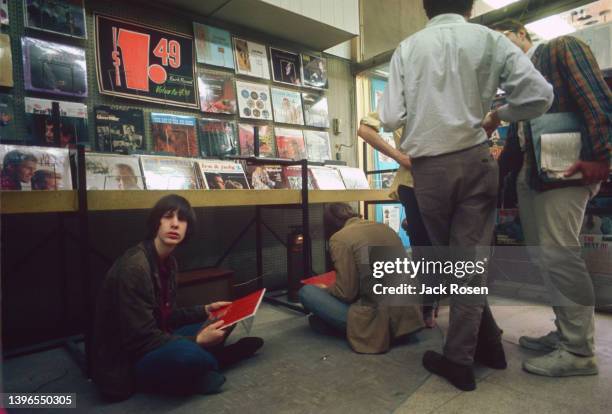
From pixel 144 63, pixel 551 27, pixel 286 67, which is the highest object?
pixel 551 27

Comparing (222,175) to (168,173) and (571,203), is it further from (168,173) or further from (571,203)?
(571,203)

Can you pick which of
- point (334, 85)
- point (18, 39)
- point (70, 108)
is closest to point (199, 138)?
point (70, 108)

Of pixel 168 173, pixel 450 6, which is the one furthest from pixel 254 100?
pixel 450 6

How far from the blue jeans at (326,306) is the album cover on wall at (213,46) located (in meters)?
2.08

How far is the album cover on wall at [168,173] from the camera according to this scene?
231cm

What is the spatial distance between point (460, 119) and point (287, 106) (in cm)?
242

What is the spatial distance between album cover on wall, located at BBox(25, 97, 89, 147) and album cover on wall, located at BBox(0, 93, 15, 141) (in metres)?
0.07

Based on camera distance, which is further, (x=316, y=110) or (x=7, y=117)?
(x=316, y=110)

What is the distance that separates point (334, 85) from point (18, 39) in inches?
108

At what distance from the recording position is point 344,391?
1.55m

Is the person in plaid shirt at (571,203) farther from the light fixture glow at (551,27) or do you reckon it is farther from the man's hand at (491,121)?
the light fixture glow at (551,27)

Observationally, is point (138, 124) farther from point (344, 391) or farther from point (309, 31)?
point (344, 391)

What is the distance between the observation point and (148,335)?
1.48 m

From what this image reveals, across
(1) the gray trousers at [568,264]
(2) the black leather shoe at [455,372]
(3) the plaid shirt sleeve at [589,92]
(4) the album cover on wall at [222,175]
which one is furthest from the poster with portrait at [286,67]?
(2) the black leather shoe at [455,372]
